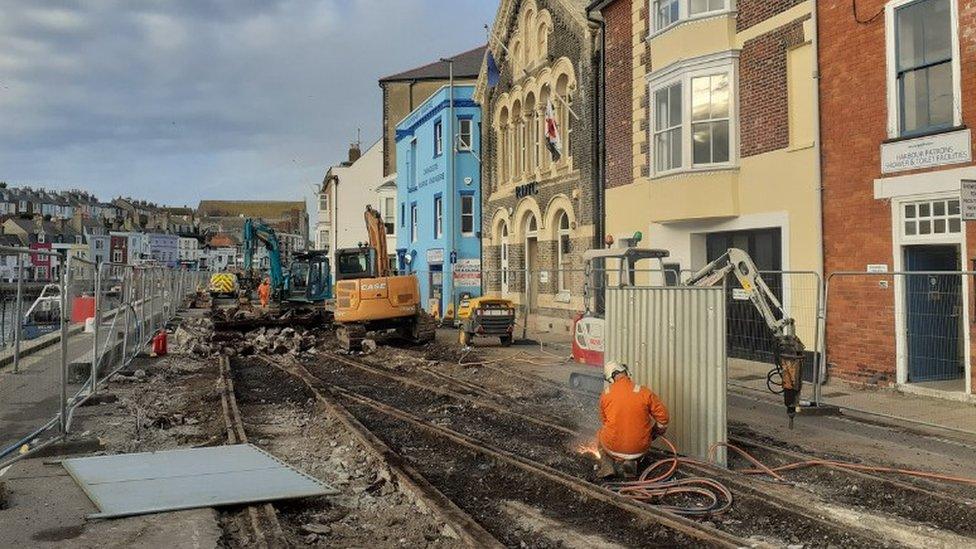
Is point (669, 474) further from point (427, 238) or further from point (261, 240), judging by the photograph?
point (261, 240)

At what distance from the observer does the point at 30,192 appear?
129 metres

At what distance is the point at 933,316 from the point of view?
11.5 meters

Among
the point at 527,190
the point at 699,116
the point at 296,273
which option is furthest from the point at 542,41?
the point at 296,273

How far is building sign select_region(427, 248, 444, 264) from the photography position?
109 feet

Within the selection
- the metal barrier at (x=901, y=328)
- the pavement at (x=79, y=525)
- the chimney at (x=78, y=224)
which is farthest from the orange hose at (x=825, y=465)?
the chimney at (x=78, y=224)

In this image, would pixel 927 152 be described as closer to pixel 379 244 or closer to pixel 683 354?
pixel 683 354

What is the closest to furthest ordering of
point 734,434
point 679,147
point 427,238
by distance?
point 734,434
point 679,147
point 427,238

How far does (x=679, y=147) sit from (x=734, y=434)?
8948 mm

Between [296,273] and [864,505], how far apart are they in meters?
30.4

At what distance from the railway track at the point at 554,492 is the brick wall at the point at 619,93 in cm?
1100

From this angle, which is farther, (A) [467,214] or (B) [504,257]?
(A) [467,214]

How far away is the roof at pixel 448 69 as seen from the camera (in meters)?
40.2

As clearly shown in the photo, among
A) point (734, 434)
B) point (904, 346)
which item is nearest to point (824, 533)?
point (734, 434)

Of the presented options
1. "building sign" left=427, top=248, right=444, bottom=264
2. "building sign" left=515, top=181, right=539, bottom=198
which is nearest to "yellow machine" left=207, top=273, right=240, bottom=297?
"building sign" left=427, top=248, right=444, bottom=264
